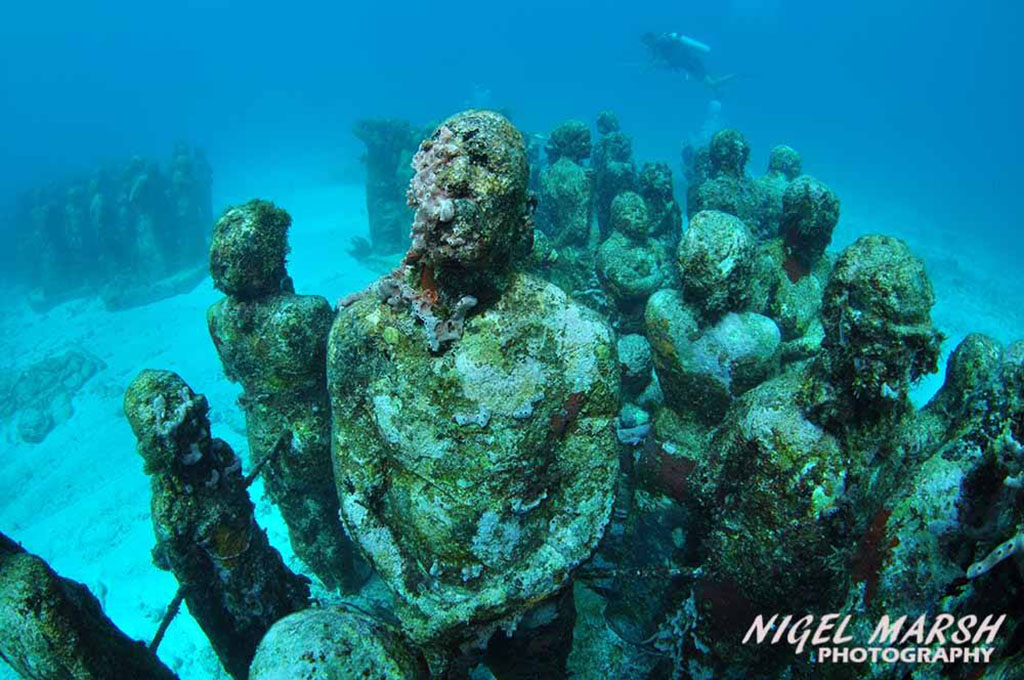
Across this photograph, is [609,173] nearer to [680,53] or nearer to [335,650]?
[335,650]

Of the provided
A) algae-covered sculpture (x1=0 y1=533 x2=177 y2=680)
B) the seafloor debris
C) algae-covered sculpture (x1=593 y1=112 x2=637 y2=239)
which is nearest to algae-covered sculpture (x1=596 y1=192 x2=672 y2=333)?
algae-covered sculpture (x1=593 y1=112 x2=637 y2=239)

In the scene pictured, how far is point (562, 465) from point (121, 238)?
27151mm

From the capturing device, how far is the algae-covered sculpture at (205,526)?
11.5ft

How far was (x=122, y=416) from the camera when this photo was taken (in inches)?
537

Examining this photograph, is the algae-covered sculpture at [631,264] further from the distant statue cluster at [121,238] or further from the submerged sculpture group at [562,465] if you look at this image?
the distant statue cluster at [121,238]

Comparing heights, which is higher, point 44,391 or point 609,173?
point 609,173

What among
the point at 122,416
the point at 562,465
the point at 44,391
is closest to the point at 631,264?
the point at 562,465

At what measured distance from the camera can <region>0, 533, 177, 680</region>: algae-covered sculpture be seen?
2596 mm

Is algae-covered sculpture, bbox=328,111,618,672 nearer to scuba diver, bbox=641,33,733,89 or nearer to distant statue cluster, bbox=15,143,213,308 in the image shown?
distant statue cluster, bbox=15,143,213,308

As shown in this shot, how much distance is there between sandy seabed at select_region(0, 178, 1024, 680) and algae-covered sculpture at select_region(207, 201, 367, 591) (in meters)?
2.63

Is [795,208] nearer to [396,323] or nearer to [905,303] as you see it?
[905,303]

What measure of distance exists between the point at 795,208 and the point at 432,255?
187 inches

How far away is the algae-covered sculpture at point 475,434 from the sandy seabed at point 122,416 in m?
4.86

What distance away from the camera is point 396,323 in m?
2.79
